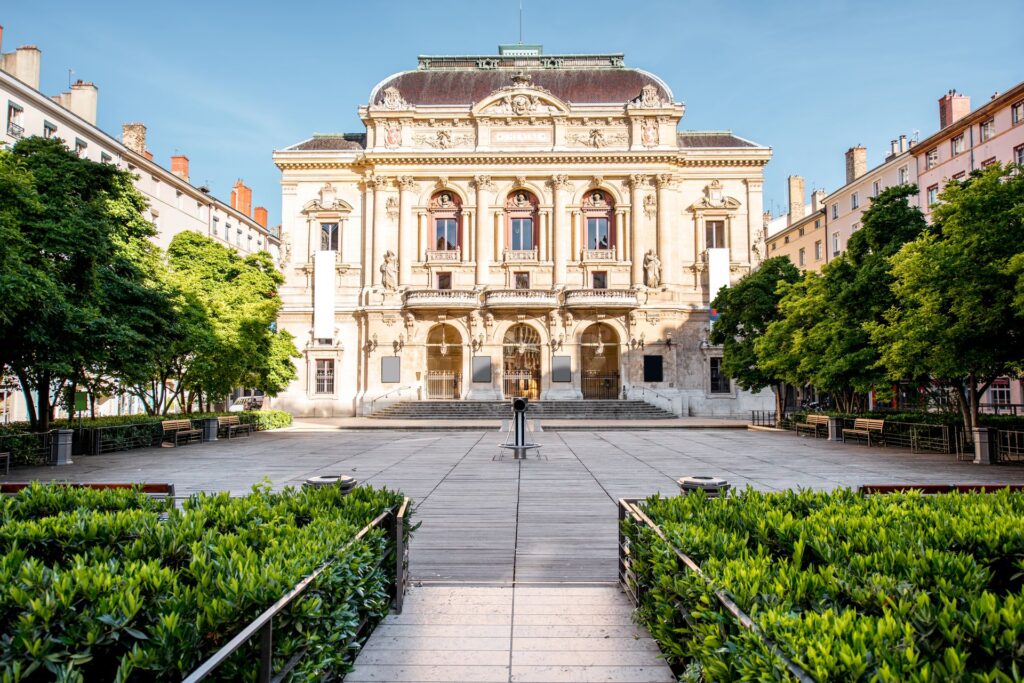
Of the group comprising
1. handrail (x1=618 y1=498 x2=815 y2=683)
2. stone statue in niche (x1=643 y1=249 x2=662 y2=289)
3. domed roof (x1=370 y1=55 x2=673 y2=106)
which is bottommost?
handrail (x1=618 y1=498 x2=815 y2=683)

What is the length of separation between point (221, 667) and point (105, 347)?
19.3 metres

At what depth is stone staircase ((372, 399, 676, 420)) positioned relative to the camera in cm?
4197

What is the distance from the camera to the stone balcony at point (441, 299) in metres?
47.3

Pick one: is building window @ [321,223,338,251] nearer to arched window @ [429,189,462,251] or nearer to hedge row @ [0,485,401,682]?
arched window @ [429,189,462,251]

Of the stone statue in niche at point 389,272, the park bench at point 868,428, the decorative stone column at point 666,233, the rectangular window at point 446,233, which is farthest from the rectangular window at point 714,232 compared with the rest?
the park bench at point 868,428

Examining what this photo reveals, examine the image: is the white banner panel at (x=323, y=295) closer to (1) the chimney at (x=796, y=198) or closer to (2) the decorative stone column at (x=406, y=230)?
(2) the decorative stone column at (x=406, y=230)

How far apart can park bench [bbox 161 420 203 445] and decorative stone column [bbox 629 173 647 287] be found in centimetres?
3061

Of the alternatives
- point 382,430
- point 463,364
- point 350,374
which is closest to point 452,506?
point 382,430

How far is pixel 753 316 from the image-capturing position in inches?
1437

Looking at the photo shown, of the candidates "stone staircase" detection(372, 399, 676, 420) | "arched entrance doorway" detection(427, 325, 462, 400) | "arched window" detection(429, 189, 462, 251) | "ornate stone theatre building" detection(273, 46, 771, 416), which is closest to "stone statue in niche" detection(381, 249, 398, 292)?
"ornate stone theatre building" detection(273, 46, 771, 416)

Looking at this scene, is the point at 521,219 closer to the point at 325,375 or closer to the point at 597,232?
the point at 597,232

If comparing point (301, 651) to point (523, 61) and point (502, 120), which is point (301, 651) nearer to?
point (502, 120)

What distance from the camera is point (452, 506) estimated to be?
11984 mm

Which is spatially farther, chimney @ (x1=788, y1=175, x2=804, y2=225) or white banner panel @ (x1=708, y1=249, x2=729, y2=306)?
chimney @ (x1=788, y1=175, x2=804, y2=225)
